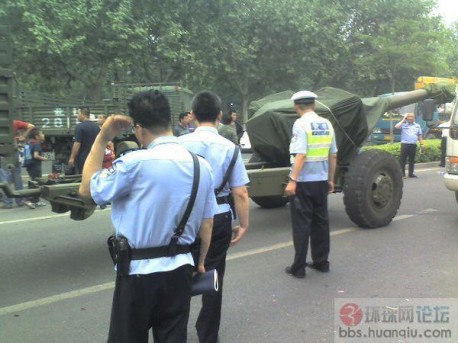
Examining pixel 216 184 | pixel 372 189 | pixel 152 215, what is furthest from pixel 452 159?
pixel 152 215

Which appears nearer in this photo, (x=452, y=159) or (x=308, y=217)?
(x=308, y=217)

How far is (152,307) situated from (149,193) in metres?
0.53

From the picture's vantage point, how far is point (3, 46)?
4.48 metres

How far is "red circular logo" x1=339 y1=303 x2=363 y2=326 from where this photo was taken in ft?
13.3

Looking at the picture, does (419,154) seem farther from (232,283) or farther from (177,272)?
(177,272)

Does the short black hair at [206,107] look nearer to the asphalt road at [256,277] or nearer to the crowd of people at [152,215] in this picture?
the crowd of people at [152,215]

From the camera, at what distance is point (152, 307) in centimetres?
239

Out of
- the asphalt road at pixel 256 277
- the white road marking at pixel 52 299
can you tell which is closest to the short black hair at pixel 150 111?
the asphalt road at pixel 256 277

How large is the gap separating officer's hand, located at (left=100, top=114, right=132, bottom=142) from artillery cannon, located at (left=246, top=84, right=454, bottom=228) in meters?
4.15

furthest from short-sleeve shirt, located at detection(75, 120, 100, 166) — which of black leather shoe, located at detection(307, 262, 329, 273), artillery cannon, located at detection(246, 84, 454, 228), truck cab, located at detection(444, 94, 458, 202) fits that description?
truck cab, located at detection(444, 94, 458, 202)

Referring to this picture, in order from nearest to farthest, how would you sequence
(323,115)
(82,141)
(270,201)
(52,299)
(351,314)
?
(351,314) → (52,299) → (323,115) → (270,201) → (82,141)

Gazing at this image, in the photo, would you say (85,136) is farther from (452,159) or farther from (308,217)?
(452,159)

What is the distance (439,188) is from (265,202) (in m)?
4.39

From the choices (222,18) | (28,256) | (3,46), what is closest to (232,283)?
(28,256)
